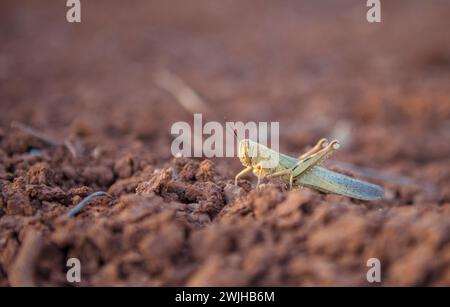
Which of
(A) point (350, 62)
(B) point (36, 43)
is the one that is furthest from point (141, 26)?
(A) point (350, 62)

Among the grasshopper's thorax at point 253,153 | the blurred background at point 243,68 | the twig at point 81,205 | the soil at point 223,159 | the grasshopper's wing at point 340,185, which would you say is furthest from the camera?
the blurred background at point 243,68

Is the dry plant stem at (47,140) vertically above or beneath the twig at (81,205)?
above

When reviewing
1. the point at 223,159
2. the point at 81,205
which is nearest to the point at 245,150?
the point at 81,205

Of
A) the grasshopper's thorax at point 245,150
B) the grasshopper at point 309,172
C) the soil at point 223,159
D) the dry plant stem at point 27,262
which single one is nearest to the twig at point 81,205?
the soil at point 223,159

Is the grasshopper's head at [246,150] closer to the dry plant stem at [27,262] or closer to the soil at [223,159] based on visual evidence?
the soil at [223,159]

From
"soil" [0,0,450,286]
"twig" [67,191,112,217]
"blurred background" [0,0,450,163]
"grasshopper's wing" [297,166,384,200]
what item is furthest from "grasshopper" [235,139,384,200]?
"blurred background" [0,0,450,163]

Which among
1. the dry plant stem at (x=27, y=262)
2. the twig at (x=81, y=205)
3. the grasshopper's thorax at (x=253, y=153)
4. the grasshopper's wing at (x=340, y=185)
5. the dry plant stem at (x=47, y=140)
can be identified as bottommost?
the dry plant stem at (x=27, y=262)

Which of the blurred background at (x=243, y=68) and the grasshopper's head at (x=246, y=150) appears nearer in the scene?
the grasshopper's head at (x=246, y=150)

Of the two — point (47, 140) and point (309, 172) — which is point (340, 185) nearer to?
point (309, 172)

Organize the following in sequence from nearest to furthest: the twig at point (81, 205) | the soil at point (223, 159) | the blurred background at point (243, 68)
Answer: the soil at point (223, 159) < the twig at point (81, 205) < the blurred background at point (243, 68)
